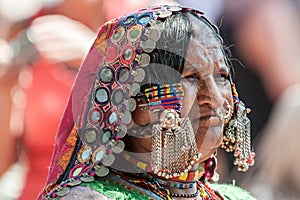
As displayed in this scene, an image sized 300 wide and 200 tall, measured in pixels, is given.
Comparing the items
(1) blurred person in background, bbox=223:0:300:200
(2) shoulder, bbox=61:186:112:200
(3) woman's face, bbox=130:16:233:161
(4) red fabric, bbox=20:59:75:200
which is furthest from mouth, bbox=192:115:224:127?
(1) blurred person in background, bbox=223:0:300:200

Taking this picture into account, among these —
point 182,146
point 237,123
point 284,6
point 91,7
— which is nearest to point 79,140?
point 182,146

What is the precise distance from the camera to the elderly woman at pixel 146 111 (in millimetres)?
2648

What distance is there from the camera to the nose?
8.91 ft

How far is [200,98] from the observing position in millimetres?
2723

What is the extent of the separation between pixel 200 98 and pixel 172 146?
203mm

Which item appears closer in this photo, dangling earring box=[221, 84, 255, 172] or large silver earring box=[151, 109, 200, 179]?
large silver earring box=[151, 109, 200, 179]

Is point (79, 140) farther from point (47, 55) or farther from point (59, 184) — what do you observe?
point (47, 55)

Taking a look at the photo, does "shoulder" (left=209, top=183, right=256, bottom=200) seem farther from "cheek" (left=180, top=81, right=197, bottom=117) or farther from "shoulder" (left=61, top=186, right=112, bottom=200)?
"shoulder" (left=61, top=186, right=112, bottom=200)

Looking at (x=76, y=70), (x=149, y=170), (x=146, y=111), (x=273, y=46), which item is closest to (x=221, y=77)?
(x=146, y=111)

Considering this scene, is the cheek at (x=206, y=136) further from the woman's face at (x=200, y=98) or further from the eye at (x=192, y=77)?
the eye at (x=192, y=77)

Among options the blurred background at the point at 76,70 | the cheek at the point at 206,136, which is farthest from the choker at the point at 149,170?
the blurred background at the point at 76,70

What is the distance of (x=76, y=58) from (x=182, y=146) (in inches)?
68.7

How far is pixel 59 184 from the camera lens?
2717 millimetres

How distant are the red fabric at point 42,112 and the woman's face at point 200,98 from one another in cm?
152
